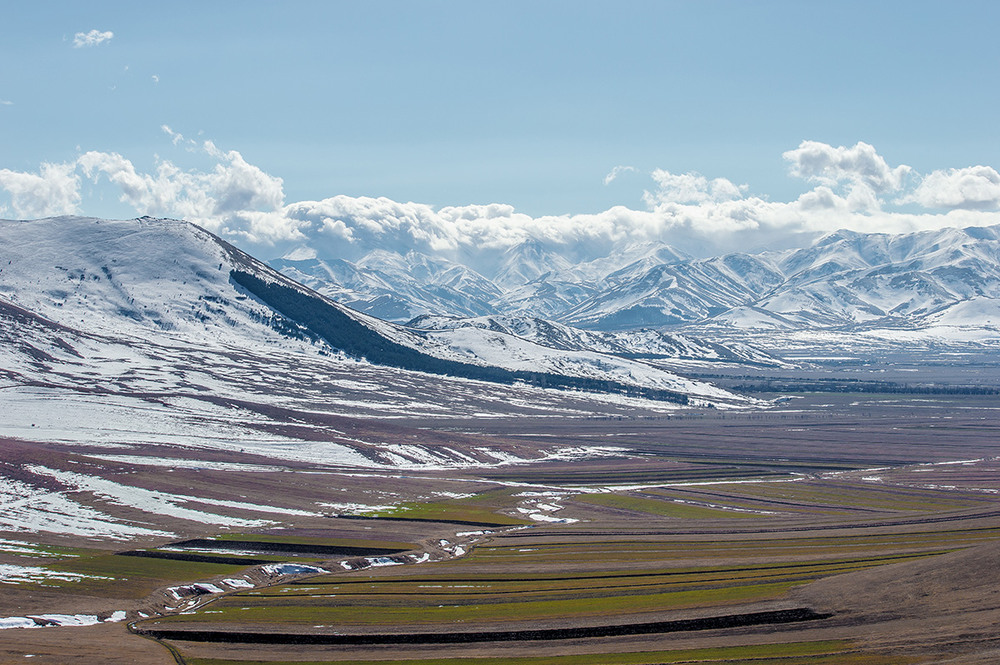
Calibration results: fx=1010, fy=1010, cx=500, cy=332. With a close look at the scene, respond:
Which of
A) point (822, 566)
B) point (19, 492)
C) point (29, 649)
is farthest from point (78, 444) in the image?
point (822, 566)

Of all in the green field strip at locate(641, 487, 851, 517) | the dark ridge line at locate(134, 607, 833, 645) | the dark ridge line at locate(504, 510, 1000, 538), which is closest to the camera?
the dark ridge line at locate(134, 607, 833, 645)

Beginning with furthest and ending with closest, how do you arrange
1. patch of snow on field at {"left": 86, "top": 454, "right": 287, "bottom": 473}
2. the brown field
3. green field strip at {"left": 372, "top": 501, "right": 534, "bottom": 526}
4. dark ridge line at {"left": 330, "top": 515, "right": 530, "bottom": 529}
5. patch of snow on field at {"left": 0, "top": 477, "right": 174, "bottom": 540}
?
patch of snow on field at {"left": 86, "top": 454, "right": 287, "bottom": 473}
green field strip at {"left": 372, "top": 501, "right": 534, "bottom": 526}
dark ridge line at {"left": 330, "top": 515, "right": 530, "bottom": 529}
patch of snow on field at {"left": 0, "top": 477, "right": 174, "bottom": 540}
the brown field

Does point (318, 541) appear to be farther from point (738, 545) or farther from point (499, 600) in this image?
point (738, 545)

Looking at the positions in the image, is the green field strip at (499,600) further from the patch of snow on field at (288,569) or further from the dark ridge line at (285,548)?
the dark ridge line at (285,548)

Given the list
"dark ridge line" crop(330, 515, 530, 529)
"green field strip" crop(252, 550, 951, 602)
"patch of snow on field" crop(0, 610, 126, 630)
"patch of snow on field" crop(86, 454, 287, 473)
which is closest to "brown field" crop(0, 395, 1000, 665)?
"green field strip" crop(252, 550, 951, 602)

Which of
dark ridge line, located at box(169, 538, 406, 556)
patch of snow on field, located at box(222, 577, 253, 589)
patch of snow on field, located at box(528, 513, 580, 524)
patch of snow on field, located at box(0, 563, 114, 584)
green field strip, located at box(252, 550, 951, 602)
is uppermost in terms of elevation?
green field strip, located at box(252, 550, 951, 602)

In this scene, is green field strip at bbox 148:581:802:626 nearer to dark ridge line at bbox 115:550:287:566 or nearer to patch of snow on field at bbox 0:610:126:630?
patch of snow on field at bbox 0:610:126:630

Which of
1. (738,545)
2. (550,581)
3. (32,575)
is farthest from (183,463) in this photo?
(738,545)

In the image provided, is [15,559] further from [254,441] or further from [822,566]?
[254,441]
